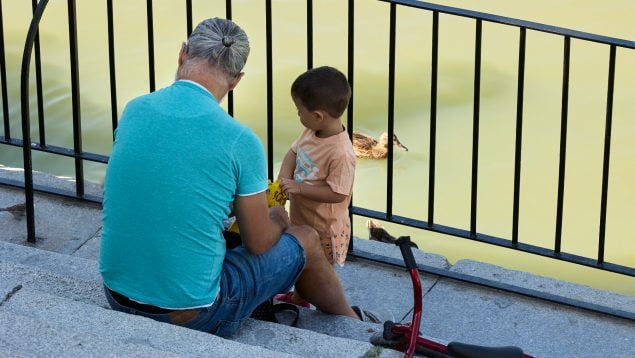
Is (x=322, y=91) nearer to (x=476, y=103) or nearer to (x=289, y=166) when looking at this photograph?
(x=289, y=166)

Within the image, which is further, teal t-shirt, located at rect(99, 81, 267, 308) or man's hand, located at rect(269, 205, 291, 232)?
man's hand, located at rect(269, 205, 291, 232)

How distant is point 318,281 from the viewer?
4523 millimetres

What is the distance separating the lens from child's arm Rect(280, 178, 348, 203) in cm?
448

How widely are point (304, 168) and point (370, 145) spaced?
3.70 m

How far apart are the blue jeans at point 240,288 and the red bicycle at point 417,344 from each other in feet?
1.31

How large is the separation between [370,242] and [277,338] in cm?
177

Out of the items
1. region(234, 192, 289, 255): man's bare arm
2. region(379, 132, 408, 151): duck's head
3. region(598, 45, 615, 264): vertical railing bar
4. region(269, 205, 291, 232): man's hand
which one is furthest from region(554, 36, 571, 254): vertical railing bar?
region(379, 132, 408, 151): duck's head

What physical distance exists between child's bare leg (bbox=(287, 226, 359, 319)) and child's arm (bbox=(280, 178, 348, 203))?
0.44 ft

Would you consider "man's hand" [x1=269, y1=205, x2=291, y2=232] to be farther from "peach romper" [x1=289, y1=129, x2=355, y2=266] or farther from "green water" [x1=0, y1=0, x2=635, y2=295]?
"green water" [x1=0, y1=0, x2=635, y2=295]

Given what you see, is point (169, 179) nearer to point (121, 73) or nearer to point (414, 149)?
point (414, 149)

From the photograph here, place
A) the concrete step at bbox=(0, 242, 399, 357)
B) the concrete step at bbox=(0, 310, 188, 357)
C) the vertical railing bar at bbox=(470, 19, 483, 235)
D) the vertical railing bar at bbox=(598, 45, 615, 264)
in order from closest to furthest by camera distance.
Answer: the concrete step at bbox=(0, 310, 188, 357), the concrete step at bbox=(0, 242, 399, 357), the vertical railing bar at bbox=(598, 45, 615, 264), the vertical railing bar at bbox=(470, 19, 483, 235)

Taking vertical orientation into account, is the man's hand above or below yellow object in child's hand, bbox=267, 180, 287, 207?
below

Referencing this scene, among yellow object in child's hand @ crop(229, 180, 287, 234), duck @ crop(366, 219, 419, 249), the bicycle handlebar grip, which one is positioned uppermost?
yellow object in child's hand @ crop(229, 180, 287, 234)

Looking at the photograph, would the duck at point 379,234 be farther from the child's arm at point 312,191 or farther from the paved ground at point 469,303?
the child's arm at point 312,191
